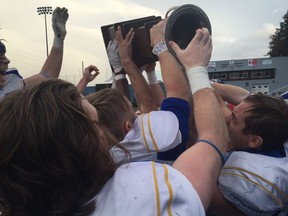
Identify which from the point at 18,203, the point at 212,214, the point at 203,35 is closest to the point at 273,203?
the point at 212,214

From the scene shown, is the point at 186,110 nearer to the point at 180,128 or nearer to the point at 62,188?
the point at 180,128

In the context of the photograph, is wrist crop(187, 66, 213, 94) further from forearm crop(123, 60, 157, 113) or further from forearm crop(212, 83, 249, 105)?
forearm crop(212, 83, 249, 105)

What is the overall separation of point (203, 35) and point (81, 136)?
761mm

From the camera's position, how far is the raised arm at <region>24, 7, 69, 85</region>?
3.31m

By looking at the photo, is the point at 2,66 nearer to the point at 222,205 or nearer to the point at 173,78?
the point at 173,78

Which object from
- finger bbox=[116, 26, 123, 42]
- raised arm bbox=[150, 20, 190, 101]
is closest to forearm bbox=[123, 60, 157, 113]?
finger bbox=[116, 26, 123, 42]

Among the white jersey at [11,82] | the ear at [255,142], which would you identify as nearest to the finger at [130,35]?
the ear at [255,142]

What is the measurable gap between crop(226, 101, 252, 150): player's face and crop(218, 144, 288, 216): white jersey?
0.25 m

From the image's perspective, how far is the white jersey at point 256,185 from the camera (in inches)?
63.1

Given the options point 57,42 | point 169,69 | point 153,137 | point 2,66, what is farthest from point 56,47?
point 153,137

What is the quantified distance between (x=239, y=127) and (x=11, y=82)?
1950mm

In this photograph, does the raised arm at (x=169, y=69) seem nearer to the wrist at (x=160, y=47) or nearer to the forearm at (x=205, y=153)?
the wrist at (x=160, y=47)

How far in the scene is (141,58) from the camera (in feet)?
7.52

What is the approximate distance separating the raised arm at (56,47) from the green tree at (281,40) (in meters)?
61.4
